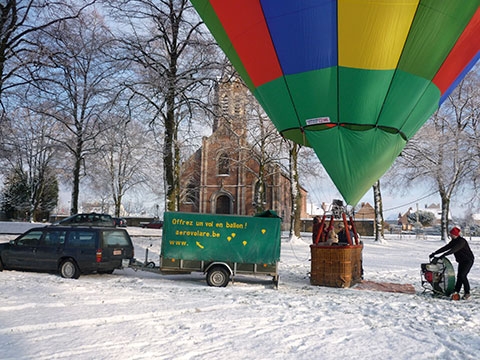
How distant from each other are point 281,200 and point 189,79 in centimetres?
3233

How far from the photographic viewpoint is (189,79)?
1756 centimetres

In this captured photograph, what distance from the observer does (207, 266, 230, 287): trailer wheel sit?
10.6 meters

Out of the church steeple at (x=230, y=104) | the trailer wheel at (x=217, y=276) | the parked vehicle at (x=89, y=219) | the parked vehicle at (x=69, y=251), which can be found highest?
the church steeple at (x=230, y=104)

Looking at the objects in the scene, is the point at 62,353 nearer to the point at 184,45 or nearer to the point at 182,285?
the point at 182,285

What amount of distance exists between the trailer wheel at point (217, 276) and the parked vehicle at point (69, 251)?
2.54 m

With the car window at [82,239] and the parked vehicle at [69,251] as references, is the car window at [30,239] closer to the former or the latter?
the parked vehicle at [69,251]

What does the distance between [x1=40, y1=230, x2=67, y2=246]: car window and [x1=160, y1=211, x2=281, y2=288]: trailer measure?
3.03 metres

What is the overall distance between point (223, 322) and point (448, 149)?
27.0 m

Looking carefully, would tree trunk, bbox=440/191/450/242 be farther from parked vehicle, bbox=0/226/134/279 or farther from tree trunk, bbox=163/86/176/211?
parked vehicle, bbox=0/226/134/279

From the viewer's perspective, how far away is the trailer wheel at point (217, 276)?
417 inches

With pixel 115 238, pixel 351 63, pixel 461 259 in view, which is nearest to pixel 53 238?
pixel 115 238

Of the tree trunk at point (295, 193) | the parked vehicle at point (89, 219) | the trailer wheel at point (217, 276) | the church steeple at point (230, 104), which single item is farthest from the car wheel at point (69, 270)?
the tree trunk at point (295, 193)

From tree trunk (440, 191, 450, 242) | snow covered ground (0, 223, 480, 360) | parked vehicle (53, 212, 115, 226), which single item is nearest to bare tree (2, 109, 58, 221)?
parked vehicle (53, 212, 115, 226)

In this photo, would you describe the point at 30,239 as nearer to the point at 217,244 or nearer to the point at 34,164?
the point at 217,244
